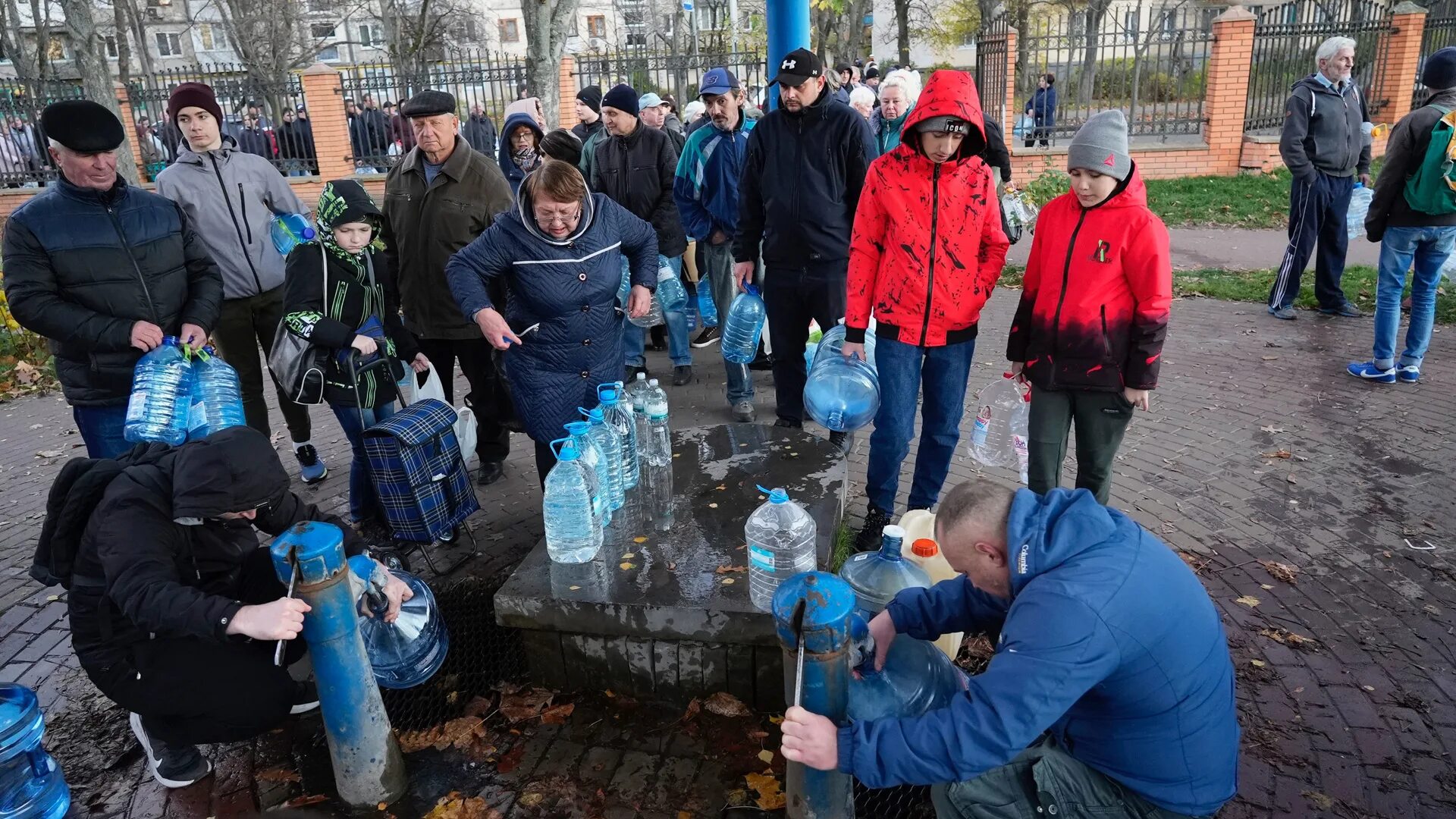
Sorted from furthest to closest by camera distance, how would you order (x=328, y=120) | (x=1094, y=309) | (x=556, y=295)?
(x=328, y=120)
(x=556, y=295)
(x=1094, y=309)

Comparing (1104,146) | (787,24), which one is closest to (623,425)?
(1104,146)

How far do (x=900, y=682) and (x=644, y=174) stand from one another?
4809 mm

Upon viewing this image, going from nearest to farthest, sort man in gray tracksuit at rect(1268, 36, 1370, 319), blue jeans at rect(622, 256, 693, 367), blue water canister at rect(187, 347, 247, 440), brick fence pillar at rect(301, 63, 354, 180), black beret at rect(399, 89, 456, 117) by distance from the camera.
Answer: blue water canister at rect(187, 347, 247, 440), black beret at rect(399, 89, 456, 117), blue jeans at rect(622, 256, 693, 367), man in gray tracksuit at rect(1268, 36, 1370, 319), brick fence pillar at rect(301, 63, 354, 180)

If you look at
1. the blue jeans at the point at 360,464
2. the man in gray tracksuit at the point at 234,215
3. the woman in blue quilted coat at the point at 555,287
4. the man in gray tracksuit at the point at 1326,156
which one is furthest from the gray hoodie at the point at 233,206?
the man in gray tracksuit at the point at 1326,156

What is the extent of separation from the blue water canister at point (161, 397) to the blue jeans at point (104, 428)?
Answer: 0.18 metres

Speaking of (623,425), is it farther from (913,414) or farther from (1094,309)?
(1094,309)

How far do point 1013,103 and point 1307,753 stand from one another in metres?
14.8

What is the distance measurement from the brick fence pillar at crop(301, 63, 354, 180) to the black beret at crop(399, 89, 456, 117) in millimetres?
13736

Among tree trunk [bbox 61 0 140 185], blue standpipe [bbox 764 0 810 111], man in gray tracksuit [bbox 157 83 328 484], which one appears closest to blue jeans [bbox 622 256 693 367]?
blue standpipe [bbox 764 0 810 111]

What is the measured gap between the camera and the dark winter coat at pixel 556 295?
4.12 meters

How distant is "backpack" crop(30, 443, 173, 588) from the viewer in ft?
9.30

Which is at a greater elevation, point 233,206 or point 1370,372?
point 233,206

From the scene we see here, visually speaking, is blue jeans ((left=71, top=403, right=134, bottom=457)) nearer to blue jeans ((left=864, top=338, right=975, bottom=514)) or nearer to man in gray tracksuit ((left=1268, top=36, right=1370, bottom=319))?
blue jeans ((left=864, top=338, right=975, bottom=514))

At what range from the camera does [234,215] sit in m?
5.09
